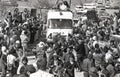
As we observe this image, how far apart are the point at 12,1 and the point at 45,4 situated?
26.3 feet

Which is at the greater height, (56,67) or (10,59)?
(10,59)

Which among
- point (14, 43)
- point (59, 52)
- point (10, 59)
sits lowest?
point (59, 52)

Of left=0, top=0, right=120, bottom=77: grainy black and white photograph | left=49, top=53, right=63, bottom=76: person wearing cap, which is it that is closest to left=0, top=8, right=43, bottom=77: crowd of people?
left=0, top=0, right=120, bottom=77: grainy black and white photograph

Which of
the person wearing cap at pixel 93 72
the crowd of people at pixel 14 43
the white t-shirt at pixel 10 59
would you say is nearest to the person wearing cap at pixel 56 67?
the person wearing cap at pixel 93 72

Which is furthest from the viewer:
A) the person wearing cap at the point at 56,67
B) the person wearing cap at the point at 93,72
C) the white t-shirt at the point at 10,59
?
the white t-shirt at the point at 10,59

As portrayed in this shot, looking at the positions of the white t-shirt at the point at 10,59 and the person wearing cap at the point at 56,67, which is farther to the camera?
the white t-shirt at the point at 10,59

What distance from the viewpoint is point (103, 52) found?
1113 cm

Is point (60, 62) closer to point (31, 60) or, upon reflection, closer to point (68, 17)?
point (31, 60)

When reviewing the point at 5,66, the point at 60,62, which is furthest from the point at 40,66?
the point at 5,66

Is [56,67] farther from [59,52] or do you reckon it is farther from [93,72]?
[59,52]

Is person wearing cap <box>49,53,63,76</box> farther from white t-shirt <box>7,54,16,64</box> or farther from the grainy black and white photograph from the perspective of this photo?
white t-shirt <box>7,54,16,64</box>

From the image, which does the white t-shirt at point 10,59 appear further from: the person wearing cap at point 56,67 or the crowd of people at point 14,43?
the person wearing cap at point 56,67

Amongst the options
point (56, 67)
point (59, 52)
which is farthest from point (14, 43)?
point (56, 67)

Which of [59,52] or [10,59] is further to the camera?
[59,52]
